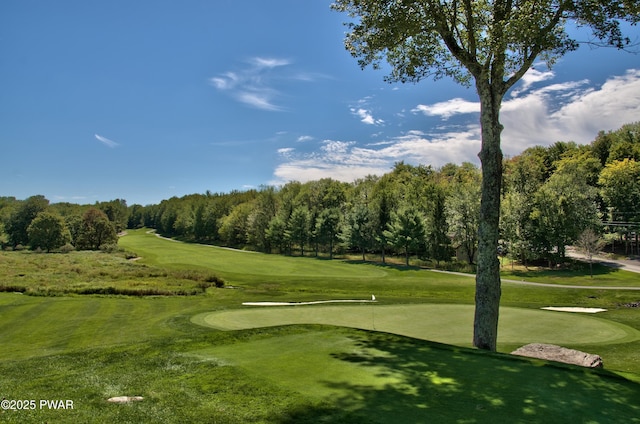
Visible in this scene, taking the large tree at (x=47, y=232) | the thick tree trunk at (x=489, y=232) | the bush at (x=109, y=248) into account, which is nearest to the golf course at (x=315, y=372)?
the thick tree trunk at (x=489, y=232)

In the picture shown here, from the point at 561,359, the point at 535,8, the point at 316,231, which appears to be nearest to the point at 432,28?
the point at 535,8

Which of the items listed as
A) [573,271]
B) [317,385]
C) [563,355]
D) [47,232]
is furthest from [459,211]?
[47,232]

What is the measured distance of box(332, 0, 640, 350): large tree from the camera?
908cm

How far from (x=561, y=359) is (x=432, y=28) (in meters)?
8.72

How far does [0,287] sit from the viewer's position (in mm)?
26141

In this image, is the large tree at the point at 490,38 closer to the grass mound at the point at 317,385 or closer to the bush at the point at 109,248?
the grass mound at the point at 317,385

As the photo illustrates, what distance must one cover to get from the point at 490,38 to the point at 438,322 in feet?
33.4

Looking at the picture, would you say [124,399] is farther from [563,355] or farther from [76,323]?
[76,323]

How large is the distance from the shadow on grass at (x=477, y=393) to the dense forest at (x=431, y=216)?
45045mm

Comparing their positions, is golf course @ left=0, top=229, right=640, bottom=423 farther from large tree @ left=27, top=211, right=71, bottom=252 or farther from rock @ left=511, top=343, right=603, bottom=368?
large tree @ left=27, top=211, right=71, bottom=252

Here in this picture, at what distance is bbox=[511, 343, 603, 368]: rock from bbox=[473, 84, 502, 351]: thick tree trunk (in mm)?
1087

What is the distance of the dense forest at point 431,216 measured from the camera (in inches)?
2047

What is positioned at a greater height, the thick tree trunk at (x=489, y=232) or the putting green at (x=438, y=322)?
the thick tree trunk at (x=489, y=232)

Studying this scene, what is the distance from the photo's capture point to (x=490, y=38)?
962 centimetres
